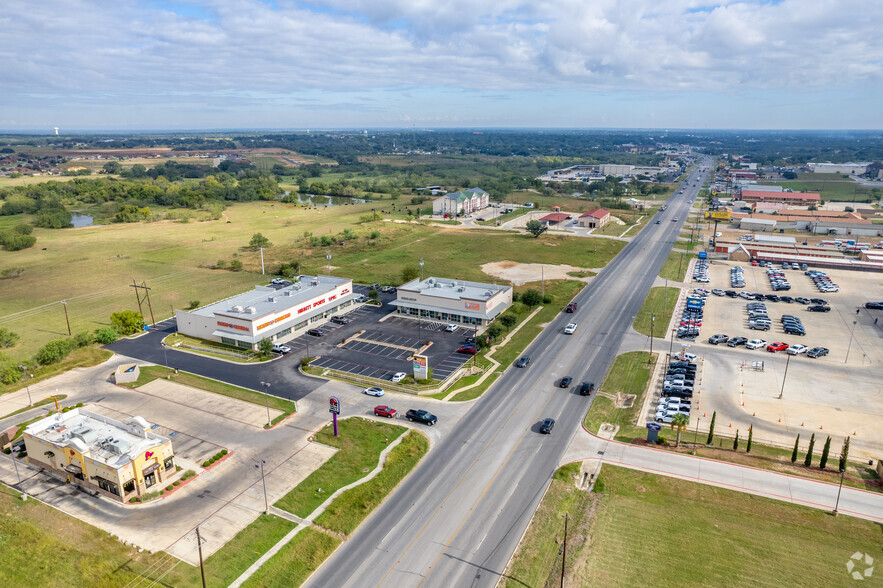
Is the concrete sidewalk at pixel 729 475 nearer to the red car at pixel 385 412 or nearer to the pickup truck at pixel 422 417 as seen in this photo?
the pickup truck at pixel 422 417

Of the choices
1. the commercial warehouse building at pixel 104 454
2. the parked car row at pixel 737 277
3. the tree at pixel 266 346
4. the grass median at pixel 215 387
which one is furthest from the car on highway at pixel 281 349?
the parked car row at pixel 737 277

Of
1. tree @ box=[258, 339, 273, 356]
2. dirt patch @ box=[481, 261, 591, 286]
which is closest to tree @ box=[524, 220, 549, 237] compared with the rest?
dirt patch @ box=[481, 261, 591, 286]

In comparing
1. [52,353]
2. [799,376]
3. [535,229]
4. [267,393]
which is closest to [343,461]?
[267,393]

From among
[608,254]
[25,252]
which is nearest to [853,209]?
[608,254]

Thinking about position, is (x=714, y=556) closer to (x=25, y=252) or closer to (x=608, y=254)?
(x=608, y=254)

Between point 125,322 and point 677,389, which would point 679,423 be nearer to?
point 677,389

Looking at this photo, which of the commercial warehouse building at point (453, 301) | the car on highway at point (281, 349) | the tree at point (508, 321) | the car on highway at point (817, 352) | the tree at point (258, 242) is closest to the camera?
the car on highway at point (817, 352)
